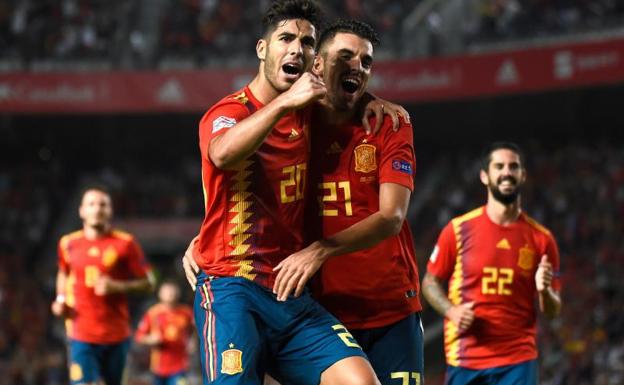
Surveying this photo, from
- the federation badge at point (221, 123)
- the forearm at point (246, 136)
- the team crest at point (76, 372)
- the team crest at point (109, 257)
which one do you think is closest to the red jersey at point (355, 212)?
the federation badge at point (221, 123)

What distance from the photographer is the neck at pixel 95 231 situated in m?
9.45

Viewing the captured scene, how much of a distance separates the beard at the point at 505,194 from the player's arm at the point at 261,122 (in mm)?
3129

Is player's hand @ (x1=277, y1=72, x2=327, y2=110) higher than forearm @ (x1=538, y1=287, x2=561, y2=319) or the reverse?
higher

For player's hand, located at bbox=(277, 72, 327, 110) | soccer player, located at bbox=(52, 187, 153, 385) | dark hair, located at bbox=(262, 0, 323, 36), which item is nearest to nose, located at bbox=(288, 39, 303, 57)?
dark hair, located at bbox=(262, 0, 323, 36)

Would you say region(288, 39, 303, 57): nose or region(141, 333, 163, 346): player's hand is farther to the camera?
region(141, 333, 163, 346): player's hand

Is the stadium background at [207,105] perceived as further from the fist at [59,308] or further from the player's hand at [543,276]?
the player's hand at [543,276]

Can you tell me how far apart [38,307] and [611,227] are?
391 inches

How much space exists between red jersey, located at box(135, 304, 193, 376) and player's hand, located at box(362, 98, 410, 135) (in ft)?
27.0

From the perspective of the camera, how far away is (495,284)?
6.79 metres

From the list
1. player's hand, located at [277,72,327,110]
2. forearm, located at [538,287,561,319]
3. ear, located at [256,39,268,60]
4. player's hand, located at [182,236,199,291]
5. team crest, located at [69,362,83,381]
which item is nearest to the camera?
player's hand, located at [277,72,327,110]

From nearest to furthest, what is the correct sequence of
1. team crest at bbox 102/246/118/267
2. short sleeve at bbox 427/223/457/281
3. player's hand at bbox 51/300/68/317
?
short sleeve at bbox 427/223/457/281 → player's hand at bbox 51/300/68/317 → team crest at bbox 102/246/118/267

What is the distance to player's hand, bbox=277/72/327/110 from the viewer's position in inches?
155

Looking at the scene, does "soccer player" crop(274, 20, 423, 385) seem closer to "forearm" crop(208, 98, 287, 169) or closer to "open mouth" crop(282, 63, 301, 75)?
"open mouth" crop(282, 63, 301, 75)

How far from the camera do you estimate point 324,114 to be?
4.98 meters
